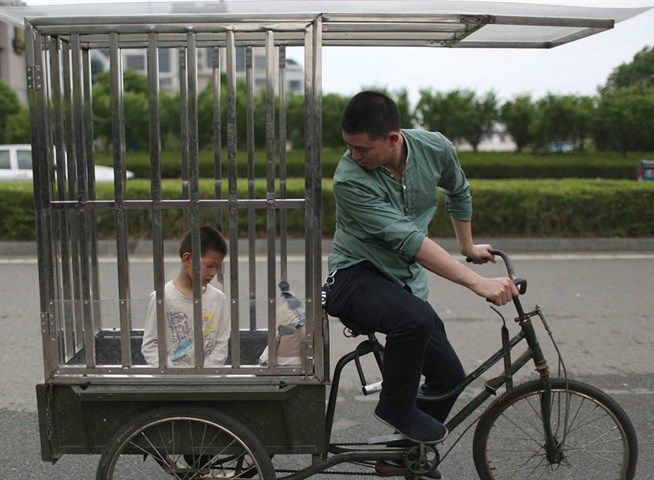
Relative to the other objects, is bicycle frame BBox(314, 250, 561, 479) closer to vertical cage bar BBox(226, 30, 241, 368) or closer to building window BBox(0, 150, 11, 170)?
vertical cage bar BBox(226, 30, 241, 368)

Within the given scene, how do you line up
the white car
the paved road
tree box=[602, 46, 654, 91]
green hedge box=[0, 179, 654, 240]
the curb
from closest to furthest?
1. the paved road
2. the curb
3. green hedge box=[0, 179, 654, 240]
4. the white car
5. tree box=[602, 46, 654, 91]

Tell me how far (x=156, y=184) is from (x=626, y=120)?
2450 cm

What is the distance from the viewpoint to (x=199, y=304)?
2529 mm

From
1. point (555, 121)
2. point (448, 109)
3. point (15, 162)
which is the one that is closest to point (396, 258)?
point (15, 162)

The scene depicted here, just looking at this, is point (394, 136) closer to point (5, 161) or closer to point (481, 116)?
point (5, 161)

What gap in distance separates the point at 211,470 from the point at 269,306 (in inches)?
26.6

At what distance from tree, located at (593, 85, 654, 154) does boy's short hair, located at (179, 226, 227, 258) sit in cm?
2377

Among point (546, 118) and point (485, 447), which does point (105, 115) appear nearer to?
point (546, 118)

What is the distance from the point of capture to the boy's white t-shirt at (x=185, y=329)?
2646 millimetres

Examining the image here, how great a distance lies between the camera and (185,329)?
2.67m

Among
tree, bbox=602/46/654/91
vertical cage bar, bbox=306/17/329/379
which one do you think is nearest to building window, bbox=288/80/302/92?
tree, bbox=602/46/654/91

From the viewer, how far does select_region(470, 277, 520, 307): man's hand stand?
2.49 metres

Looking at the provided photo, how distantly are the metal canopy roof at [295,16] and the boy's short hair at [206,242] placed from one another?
72cm

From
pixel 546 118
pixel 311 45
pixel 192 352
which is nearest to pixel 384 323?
pixel 192 352
